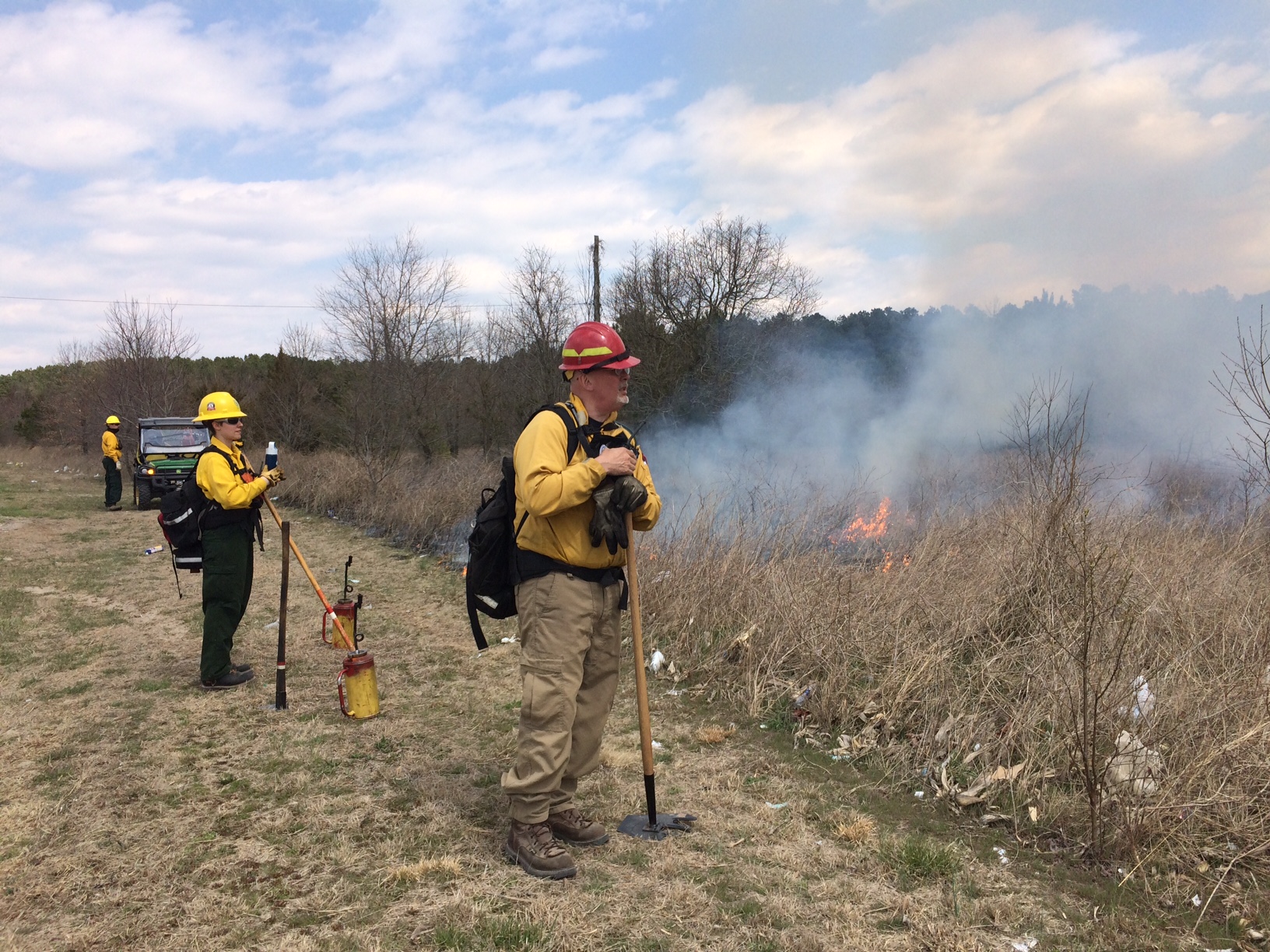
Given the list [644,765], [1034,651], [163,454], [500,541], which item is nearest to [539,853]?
[644,765]

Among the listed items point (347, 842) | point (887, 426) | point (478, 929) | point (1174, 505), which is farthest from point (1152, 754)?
point (887, 426)

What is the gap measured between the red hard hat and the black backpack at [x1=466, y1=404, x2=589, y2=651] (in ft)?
0.64

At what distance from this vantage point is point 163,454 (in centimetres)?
1570

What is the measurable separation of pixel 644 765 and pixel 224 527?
→ 11.9 ft

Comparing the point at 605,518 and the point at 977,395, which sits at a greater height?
the point at 977,395

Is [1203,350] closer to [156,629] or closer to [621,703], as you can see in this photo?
[621,703]

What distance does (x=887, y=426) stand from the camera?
16.1 m

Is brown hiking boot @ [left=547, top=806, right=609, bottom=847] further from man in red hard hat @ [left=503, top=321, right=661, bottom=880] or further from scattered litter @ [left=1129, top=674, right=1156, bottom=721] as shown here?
scattered litter @ [left=1129, top=674, right=1156, bottom=721]

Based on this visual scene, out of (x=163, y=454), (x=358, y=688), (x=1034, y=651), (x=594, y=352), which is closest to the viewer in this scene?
(x=594, y=352)

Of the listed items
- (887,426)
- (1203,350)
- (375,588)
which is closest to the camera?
(375,588)

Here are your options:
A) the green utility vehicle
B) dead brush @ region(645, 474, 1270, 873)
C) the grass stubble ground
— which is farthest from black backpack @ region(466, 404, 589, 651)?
the green utility vehicle

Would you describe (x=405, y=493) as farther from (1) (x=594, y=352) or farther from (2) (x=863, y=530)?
(1) (x=594, y=352)

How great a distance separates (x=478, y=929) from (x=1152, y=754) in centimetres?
294

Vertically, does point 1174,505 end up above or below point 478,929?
above
